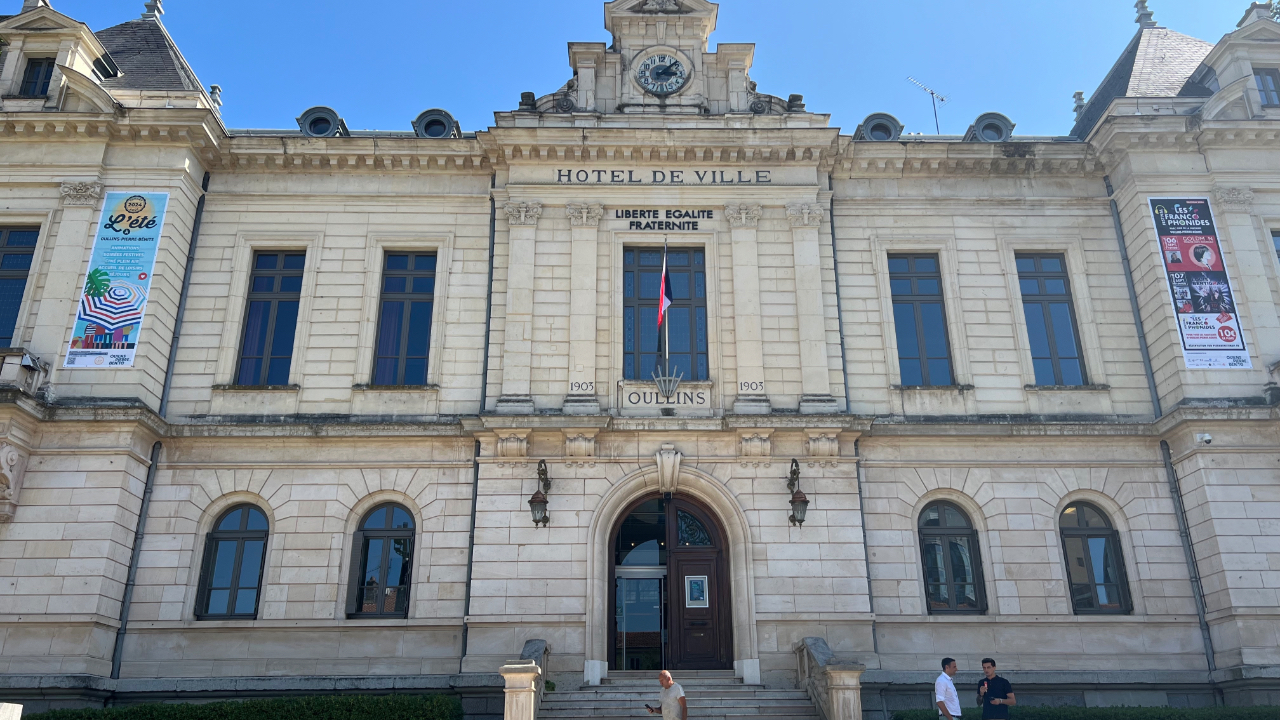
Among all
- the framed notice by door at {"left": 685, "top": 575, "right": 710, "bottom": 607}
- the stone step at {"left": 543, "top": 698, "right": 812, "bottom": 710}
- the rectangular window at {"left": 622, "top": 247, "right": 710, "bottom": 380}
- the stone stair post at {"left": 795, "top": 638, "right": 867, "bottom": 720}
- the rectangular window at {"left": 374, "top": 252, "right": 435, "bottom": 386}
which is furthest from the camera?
the rectangular window at {"left": 374, "top": 252, "right": 435, "bottom": 386}

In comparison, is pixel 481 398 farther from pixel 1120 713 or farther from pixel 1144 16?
pixel 1144 16

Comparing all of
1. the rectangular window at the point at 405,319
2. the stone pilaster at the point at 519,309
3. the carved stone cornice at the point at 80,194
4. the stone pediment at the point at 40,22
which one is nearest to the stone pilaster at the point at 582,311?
the stone pilaster at the point at 519,309

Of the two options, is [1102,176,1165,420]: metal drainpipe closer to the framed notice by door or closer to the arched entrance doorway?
the arched entrance doorway

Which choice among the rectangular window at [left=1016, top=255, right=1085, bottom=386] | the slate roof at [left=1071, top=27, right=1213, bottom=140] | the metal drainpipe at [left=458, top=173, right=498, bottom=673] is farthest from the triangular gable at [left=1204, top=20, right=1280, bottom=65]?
the metal drainpipe at [left=458, top=173, right=498, bottom=673]

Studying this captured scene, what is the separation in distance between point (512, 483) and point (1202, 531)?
1332 cm

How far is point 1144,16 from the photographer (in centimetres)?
2498

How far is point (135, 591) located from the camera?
17.7 meters

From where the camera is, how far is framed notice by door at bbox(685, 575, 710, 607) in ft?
59.9

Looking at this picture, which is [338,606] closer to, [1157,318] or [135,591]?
[135,591]

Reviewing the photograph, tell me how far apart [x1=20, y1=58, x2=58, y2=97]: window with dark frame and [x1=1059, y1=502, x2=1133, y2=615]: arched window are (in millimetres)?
23694

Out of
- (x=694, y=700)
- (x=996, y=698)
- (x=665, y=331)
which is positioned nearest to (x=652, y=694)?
(x=694, y=700)

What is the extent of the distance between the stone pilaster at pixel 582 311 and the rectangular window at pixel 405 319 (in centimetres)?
322

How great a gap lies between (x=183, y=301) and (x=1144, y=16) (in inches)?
988

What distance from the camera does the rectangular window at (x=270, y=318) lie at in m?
19.8
